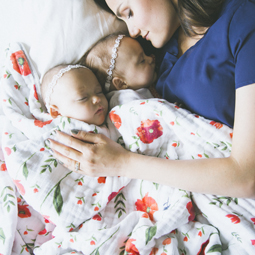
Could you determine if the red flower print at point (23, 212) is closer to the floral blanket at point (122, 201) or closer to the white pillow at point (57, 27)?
the floral blanket at point (122, 201)

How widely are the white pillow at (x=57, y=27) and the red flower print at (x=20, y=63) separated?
0.16 feet

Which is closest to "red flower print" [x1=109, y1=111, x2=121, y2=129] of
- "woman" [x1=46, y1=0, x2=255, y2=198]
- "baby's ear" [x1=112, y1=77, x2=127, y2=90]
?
"woman" [x1=46, y1=0, x2=255, y2=198]

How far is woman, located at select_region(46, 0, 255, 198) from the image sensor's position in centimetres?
83

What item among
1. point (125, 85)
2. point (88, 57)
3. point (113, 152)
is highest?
point (88, 57)

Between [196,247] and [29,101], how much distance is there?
1.15m

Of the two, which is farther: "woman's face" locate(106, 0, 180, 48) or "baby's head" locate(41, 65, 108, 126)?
"baby's head" locate(41, 65, 108, 126)

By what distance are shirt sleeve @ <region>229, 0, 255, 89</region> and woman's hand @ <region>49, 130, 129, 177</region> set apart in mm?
581

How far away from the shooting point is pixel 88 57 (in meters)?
1.42

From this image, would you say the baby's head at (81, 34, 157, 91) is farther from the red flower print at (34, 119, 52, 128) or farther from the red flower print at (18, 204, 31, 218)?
the red flower print at (18, 204, 31, 218)

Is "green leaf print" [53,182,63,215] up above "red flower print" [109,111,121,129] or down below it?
below

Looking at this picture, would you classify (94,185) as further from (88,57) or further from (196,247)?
(88,57)

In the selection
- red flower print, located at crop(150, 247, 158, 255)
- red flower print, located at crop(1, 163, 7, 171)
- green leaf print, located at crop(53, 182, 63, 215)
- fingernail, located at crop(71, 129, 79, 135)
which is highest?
fingernail, located at crop(71, 129, 79, 135)

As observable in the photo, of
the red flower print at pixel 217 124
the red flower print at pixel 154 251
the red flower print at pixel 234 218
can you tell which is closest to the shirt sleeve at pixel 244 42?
the red flower print at pixel 217 124

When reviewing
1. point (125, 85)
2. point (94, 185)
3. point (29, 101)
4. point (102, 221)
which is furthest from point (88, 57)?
point (102, 221)
